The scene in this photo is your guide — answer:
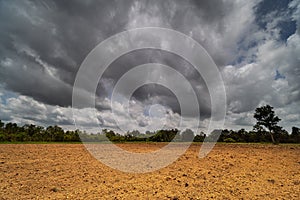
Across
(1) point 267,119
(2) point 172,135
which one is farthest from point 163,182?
(2) point 172,135

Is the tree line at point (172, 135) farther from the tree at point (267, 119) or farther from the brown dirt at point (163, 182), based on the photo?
the brown dirt at point (163, 182)

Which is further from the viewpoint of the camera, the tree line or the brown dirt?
the tree line

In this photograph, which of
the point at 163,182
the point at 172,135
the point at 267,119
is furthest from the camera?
the point at 172,135

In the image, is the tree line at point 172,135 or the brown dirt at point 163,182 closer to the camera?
the brown dirt at point 163,182

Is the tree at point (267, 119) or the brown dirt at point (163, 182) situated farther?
the tree at point (267, 119)

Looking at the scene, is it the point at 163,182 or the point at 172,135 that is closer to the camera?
the point at 163,182

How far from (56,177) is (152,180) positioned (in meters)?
4.22

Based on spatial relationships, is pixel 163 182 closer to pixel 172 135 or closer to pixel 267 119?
pixel 267 119

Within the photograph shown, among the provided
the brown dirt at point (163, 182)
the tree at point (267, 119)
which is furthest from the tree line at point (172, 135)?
the brown dirt at point (163, 182)

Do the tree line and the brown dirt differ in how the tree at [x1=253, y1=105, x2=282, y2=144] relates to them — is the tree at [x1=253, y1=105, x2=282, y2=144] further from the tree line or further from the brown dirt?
the brown dirt

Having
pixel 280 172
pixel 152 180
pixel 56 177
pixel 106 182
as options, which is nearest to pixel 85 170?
pixel 56 177

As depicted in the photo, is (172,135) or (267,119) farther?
(172,135)

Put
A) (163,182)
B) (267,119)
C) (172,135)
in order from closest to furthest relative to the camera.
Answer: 1. (163,182)
2. (267,119)
3. (172,135)

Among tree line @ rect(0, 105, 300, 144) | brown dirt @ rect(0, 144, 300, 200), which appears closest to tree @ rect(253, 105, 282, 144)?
tree line @ rect(0, 105, 300, 144)
